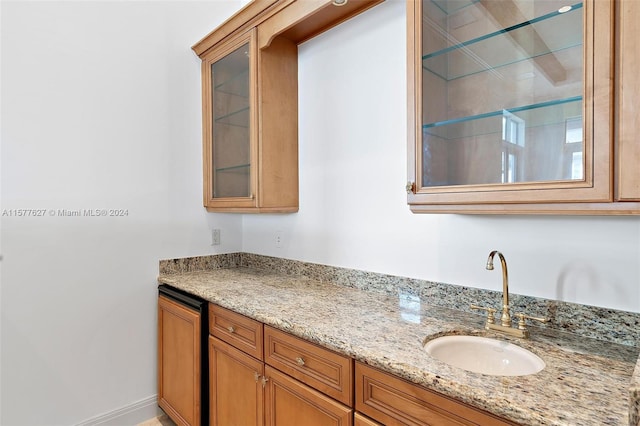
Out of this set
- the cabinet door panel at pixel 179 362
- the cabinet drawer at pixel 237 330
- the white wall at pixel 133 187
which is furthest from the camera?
the cabinet door panel at pixel 179 362

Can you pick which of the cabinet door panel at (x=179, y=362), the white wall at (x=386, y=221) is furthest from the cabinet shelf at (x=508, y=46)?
the cabinet door panel at (x=179, y=362)

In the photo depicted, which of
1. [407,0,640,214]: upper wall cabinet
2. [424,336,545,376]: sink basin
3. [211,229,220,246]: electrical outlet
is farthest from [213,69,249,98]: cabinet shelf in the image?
[424,336,545,376]: sink basin

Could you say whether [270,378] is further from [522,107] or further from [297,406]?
[522,107]

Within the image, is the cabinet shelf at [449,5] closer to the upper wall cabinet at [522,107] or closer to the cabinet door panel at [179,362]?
the upper wall cabinet at [522,107]

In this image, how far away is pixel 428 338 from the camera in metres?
1.18

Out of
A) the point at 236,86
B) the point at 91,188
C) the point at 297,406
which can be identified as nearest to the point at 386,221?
the point at 297,406

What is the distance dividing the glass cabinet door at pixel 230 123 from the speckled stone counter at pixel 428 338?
615 mm

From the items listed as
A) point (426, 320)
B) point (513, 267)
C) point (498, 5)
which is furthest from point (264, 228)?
point (498, 5)

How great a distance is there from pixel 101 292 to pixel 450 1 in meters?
2.26

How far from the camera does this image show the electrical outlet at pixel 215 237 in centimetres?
249

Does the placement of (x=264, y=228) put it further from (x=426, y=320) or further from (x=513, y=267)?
(x=513, y=267)

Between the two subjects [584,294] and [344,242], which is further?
[344,242]

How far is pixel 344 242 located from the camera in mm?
1943

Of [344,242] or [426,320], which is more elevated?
[344,242]
